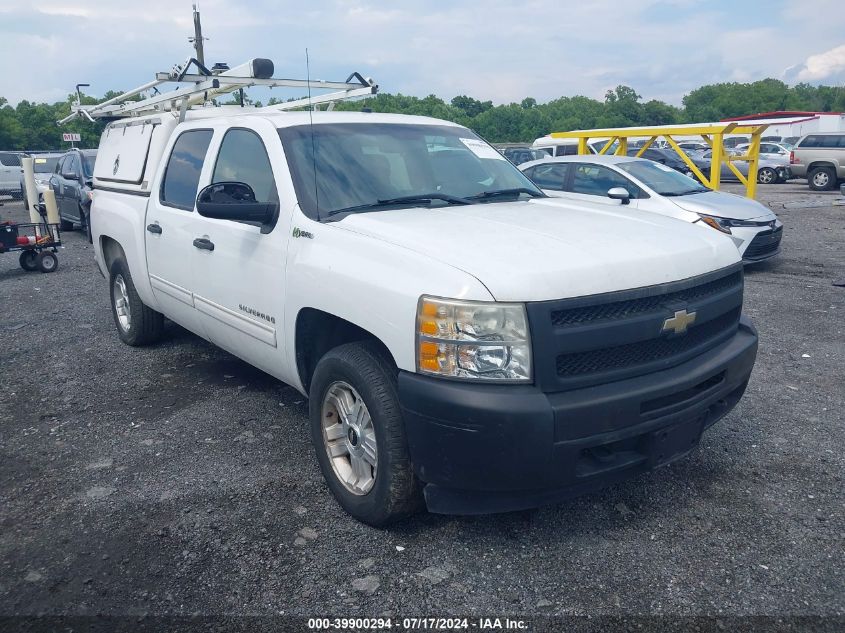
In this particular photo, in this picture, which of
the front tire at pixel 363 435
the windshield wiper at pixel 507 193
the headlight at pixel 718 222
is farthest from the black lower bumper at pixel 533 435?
the headlight at pixel 718 222

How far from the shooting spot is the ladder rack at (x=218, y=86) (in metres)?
5.43

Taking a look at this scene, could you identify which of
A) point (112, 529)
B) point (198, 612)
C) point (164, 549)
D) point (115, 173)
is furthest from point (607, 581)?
point (115, 173)

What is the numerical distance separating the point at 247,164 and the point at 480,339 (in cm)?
219

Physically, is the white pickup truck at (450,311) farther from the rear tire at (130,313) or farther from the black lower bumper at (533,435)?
the rear tire at (130,313)

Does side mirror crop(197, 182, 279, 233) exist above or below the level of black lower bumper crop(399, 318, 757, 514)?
above

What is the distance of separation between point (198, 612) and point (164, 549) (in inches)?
20.5

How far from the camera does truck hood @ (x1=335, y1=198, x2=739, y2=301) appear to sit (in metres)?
2.75

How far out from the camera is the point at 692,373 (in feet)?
9.95

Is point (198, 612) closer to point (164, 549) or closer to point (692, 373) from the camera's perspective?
point (164, 549)

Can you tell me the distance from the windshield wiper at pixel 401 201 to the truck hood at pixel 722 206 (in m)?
5.77

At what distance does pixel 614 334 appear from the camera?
2.80 m

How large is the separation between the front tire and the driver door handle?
4.41 feet

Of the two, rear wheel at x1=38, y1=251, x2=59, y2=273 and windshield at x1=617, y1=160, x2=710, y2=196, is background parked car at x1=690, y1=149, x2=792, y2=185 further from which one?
rear wheel at x1=38, y1=251, x2=59, y2=273

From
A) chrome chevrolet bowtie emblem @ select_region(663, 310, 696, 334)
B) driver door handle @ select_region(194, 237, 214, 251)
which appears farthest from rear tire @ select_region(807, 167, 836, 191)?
driver door handle @ select_region(194, 237, 214, 251)
